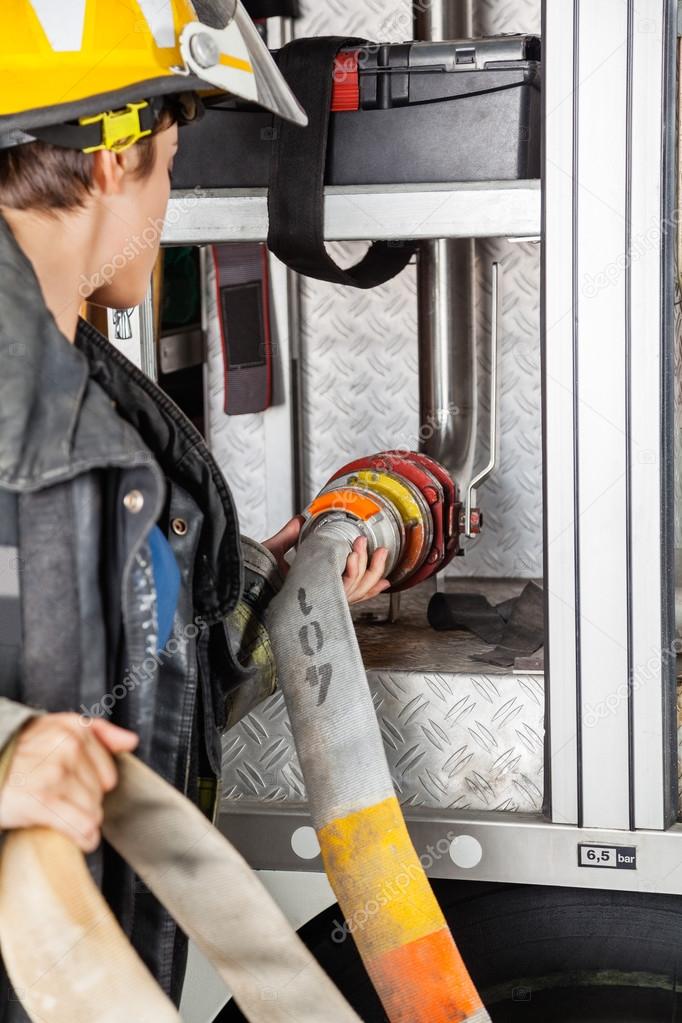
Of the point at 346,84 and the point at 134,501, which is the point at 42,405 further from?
the point at 346,84

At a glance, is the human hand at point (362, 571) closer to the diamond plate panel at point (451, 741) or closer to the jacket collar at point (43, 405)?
the diamond plate panel at point (451, 741)

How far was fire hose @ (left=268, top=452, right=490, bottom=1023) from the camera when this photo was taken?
3.95 feet

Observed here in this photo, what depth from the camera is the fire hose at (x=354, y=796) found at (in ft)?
3.95

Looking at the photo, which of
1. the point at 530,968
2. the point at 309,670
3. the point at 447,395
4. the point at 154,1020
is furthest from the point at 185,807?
the point at 447,395

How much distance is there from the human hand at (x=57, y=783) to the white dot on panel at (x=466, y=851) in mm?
684

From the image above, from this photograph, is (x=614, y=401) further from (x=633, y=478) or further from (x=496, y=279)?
(x=496, y=279)

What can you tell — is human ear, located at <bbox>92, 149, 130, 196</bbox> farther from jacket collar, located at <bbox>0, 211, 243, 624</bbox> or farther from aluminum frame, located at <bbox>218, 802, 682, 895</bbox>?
aluminum frame, located at <bbox>218, 802, 682, 895</bbox>

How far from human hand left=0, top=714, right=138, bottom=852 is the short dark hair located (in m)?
0.49

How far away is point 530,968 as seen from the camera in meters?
1.47

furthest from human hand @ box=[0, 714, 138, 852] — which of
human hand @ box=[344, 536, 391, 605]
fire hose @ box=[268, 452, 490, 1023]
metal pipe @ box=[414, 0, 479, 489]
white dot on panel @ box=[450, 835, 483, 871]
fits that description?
metal pipe @ box=[414, 0, 479, 489]

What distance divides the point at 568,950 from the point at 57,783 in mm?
883

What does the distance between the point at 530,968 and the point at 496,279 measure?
3.11ft

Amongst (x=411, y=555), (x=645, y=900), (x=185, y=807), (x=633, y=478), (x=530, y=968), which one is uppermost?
(x=633, y=478)

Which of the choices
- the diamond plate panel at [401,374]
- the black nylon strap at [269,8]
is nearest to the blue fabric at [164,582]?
the diamond plate panel at [401,374]
